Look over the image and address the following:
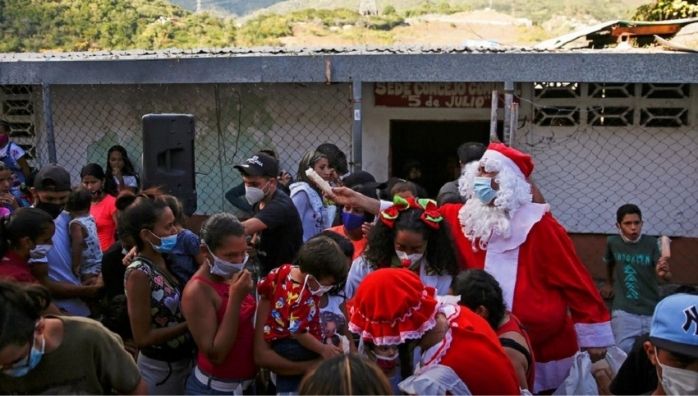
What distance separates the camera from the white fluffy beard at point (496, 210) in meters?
3.91

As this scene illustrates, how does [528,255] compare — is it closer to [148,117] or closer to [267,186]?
[267,186]

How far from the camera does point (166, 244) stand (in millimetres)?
3705

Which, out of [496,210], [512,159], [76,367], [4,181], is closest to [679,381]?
[496,210]

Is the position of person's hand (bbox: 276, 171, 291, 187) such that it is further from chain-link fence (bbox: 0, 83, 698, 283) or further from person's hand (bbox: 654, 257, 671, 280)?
person's hand (bbox: 654, 257, 671, 280)

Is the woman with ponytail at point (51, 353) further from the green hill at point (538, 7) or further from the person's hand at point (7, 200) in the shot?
the green hill at point (538, 7)

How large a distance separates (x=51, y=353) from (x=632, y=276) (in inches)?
189

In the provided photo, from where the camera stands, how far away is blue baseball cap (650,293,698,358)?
103 inches

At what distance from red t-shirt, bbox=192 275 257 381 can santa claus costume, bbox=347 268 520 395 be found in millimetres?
908

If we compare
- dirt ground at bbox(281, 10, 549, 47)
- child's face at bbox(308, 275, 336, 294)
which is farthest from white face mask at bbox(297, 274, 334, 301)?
dirt ground at bbox(281, 10, 549, 47)

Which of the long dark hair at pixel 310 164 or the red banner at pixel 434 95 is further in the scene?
the red banner at pixel 434 95

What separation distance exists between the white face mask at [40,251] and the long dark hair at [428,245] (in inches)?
70.6

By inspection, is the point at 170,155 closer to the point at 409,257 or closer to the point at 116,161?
the point at 409,257

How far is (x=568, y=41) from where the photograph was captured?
9062 mm

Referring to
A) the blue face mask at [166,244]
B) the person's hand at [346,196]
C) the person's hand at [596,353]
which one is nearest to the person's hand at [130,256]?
the blue face mask at [166,244]
